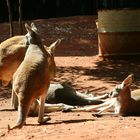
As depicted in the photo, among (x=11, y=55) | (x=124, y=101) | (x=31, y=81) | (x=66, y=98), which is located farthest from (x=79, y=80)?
(x=31, y=81)

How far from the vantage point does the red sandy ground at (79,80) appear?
619 cm

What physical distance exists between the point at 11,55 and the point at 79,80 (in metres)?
3.73

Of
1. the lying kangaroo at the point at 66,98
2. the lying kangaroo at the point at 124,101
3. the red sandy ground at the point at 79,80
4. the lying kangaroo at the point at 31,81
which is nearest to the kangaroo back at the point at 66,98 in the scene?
the lying kangaroo at the point at 66,98

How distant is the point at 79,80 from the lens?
12.5m

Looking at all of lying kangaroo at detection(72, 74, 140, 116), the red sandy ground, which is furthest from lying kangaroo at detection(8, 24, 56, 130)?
lying kangaroo at detection(72, 74, 140, 116)

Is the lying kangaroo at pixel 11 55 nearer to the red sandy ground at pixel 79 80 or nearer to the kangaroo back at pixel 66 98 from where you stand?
the red sandy ground at pixel 79 80

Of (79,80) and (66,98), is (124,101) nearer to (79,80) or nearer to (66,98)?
(66,98)

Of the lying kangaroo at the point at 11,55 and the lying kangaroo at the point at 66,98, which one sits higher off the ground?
the lying kangaroo at the point at 11,55

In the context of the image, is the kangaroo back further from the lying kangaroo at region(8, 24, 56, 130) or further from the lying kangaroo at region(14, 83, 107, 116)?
the lying kangaroo at region(8, 24, 56, 130)

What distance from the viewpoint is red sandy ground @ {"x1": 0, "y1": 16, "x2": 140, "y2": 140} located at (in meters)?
6.19

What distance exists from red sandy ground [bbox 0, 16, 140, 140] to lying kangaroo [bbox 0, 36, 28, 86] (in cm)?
64

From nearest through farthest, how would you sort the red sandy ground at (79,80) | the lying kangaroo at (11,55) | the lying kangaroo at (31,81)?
the red sandy ground at (79,80) < the lying kangaroo at (31,81) < the lying kangaroo at (11,55)

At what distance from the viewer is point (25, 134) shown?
20.7 feet

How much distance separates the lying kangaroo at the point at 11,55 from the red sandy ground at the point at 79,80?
636 millimetres
